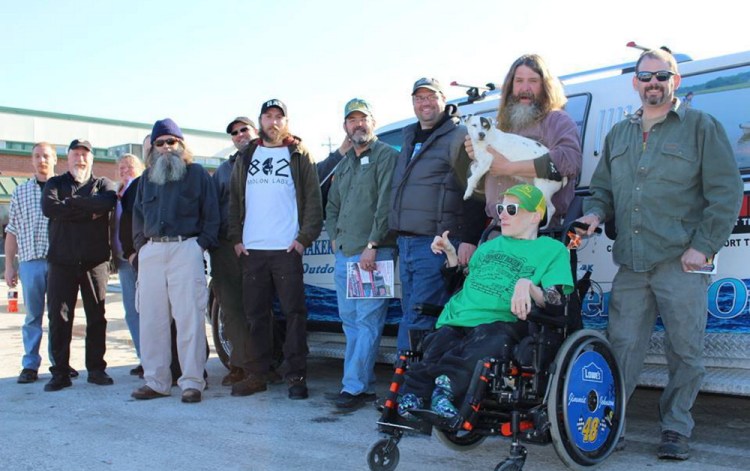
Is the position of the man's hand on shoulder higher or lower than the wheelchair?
higher

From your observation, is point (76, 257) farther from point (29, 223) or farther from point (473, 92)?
point (473, 92)

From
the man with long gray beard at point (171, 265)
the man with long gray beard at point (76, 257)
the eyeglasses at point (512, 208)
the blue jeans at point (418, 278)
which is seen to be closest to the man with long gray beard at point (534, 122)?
the eyeglasses at point (512, 208)

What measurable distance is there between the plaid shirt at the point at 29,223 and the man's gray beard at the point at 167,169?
1416 mm

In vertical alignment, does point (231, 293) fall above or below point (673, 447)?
above

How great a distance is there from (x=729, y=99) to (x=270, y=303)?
3.56m

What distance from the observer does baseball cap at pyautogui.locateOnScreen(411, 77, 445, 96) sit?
504 cm

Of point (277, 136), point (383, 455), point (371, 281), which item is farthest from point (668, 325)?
point (277, 136)

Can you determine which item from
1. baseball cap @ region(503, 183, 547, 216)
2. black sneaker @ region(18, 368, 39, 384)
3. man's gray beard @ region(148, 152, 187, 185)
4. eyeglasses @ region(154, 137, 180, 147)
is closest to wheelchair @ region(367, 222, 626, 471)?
baseball cap @ region(503, 183, 547, 216)

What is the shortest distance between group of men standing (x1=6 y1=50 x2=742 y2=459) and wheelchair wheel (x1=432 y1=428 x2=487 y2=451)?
92 centimetres

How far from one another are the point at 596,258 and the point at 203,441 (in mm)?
2619

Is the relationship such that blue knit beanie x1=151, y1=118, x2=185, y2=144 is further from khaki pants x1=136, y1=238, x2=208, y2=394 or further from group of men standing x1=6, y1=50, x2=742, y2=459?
khaki pants x1=136, y1=238, x2=208, y2=394

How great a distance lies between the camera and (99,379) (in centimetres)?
641

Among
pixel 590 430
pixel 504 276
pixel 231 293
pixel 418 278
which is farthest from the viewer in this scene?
pixel 231 293

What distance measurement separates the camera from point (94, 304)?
258 inches
